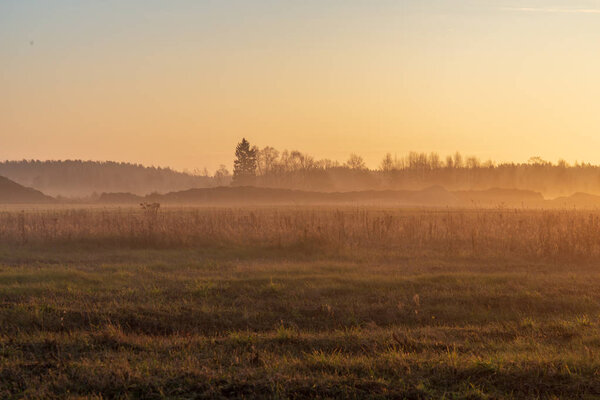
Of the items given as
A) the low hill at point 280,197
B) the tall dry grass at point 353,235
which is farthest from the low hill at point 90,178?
the tall dry grass at point 353,235

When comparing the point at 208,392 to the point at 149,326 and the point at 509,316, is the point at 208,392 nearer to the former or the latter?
the point at 149,326

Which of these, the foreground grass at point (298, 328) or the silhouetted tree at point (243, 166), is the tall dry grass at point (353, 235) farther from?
the silhouetted tree at point (243, 166)

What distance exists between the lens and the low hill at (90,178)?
540 ft

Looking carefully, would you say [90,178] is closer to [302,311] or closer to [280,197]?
[280,197]

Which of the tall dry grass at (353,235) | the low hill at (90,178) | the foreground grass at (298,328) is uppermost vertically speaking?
the low hill at (90,178)

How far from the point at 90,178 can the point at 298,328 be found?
→ 178 metres

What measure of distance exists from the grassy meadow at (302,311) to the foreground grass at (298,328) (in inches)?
1.3

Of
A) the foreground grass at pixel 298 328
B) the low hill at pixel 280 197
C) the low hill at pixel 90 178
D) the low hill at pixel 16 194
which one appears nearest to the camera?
the foreground grass at pixel 298 328

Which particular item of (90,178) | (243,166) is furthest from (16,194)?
(90,178)

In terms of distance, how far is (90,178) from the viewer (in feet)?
562

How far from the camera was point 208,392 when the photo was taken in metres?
5.55

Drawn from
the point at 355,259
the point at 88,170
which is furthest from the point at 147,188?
the point at 355,259

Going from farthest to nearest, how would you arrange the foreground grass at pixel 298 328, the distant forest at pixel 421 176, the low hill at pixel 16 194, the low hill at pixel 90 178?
the low hill at pixel 90 178 → the distant forest at pixel 421 176 → the low hill at pixel 16 194 → the foreground grass at pixel 298 328

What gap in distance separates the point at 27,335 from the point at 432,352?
21.2ft
